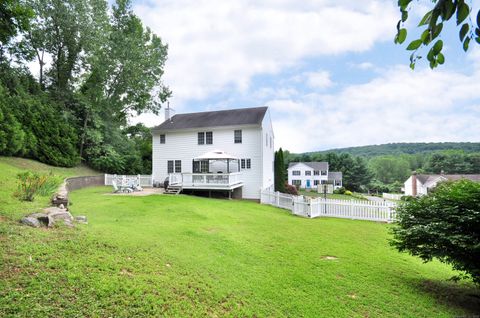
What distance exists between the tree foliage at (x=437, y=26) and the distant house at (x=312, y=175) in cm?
5954

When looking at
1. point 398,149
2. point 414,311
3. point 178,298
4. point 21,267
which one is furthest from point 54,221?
point 398,149

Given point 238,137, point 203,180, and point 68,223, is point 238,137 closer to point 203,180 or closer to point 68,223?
point 203,180

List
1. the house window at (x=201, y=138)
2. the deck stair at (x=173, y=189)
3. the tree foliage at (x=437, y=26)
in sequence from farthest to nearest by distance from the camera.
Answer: the house window at (x=201, y=138) < the deck stair at (x=173, y=189) < the tree foliage at (x=437, y=26)

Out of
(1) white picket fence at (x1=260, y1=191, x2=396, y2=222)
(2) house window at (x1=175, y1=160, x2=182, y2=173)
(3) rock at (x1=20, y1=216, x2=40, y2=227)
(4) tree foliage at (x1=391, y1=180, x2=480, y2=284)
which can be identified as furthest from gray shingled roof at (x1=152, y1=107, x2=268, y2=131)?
(3) rock at (x1=20, y1=216, x2=40, y2=227)

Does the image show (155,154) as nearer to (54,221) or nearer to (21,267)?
(54,221)

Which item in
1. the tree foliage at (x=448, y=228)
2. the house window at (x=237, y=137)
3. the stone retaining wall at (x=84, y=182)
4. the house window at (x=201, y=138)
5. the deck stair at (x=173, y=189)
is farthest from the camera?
the house window at (x=201, y=138)

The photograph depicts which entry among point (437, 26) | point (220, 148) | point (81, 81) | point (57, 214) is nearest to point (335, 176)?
point (220, 148)

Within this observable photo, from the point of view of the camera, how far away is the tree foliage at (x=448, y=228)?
162 inches

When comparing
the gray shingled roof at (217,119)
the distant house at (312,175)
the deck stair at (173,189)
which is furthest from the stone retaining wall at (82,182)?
the distant house at (312,175)

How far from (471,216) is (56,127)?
24.0 m

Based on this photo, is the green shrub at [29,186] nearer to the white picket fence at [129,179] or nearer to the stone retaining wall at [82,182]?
the stone retaining wall at [82,182]

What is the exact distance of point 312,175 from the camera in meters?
60.2

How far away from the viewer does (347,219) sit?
42.1ft

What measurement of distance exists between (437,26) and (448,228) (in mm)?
4243
